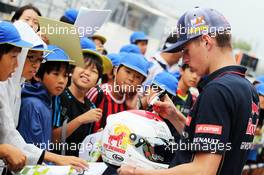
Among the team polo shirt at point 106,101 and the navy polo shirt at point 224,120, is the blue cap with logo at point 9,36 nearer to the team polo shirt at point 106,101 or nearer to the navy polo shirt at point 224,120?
the navy polo shirt at point 224,120

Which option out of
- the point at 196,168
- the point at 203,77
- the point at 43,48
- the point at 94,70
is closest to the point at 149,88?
the point at 94,70

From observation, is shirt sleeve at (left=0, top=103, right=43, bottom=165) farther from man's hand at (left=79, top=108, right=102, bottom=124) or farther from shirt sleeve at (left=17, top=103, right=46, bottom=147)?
man's hand at (left=79, top=108, right=102, bottom=124)

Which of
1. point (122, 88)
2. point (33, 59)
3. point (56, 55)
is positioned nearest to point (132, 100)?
point (122, 88)

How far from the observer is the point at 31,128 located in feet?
10.1

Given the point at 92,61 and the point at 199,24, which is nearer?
the point at 199,24

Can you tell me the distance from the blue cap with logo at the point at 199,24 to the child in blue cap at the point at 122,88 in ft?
5.99

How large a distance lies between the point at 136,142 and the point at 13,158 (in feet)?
2.72

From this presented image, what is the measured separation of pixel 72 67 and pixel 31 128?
102cm

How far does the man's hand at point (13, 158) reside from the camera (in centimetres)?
245

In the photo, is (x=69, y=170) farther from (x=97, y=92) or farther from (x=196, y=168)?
(x=97, y=92)

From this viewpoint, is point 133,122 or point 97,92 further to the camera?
point 97,92

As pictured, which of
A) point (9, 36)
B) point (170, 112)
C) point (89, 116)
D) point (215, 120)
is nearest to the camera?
point (215, 120)

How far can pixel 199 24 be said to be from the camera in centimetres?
244

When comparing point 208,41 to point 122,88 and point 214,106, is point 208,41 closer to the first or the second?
point 214,106
